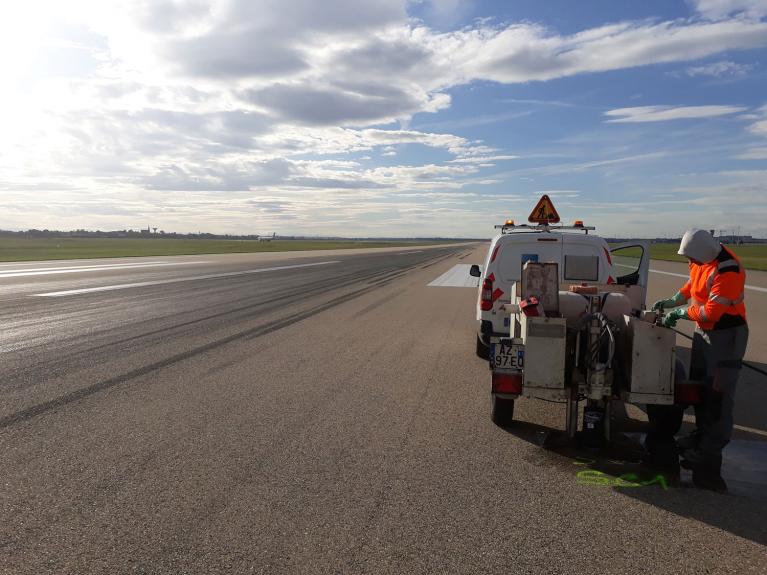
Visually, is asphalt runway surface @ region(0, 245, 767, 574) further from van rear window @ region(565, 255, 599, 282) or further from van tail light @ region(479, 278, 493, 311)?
van rear window @ region(565, 255, 599, 282)

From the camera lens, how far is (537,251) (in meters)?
8.12

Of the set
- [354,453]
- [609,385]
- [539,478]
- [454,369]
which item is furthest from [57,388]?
[609,385]

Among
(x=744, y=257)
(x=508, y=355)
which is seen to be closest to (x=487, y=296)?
(x=508, y=355)

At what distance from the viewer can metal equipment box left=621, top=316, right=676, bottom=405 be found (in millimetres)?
4523

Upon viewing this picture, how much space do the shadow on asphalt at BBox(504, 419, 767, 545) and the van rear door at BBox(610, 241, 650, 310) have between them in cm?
286

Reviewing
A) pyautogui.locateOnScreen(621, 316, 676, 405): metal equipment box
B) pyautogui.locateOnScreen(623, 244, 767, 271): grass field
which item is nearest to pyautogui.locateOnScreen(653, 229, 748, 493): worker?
pyautogui.locateOnScreen(621, 316, 676, 405): metal equipment box

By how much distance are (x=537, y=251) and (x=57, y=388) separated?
622 centimetres

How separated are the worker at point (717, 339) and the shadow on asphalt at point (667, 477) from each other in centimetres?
25

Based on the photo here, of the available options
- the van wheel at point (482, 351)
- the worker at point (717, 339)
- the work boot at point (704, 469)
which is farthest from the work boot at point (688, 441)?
the van wheel at point (482, 351)

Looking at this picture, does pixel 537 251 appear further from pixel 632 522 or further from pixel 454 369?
pixel 632 522

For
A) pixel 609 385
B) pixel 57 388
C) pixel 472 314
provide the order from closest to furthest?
pixel 609 385 → pixel 57 388 → pixel 472 314

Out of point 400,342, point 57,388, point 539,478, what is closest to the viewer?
point 539,478

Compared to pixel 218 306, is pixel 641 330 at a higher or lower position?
higher

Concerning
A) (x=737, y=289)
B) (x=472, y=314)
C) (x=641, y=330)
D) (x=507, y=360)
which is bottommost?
(x=472, y=314)
